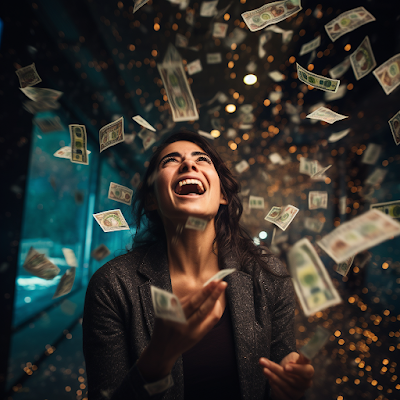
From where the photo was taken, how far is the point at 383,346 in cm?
282

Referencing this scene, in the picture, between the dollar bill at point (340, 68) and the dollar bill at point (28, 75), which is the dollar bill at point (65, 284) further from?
the dollar bill at point (340, 68)

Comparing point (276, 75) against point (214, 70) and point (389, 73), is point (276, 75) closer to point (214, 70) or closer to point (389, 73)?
point (214, 70)

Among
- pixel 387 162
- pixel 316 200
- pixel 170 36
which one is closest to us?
pixel 316 200

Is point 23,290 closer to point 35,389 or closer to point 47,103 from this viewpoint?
point 35,389

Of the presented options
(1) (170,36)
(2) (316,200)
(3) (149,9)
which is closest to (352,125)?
(2) (316,200)

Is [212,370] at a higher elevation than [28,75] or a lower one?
lower

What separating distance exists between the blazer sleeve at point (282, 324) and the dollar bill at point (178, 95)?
1121mm

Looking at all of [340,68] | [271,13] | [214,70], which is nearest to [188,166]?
[271,13]

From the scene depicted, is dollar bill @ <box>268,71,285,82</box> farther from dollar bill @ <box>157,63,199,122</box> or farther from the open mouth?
the open mouth

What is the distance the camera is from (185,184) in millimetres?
1216

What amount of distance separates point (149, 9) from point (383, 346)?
4.23m

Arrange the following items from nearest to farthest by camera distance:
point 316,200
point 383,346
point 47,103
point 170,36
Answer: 1. point 47,103
2. point 316,200
3. point 170,36
4. point 383,346

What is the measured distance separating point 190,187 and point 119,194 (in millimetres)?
556

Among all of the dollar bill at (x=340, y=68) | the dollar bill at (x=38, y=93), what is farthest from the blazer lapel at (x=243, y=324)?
the dollar bill at (x=340, y=68)
